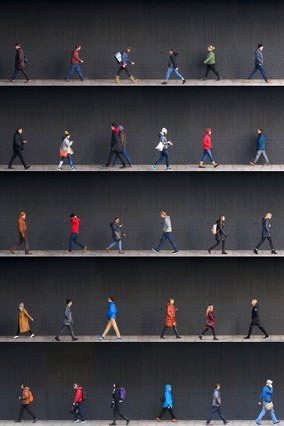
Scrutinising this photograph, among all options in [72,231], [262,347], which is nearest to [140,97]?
[72,231]

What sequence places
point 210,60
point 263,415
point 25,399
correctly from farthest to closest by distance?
point 210,60
point 263,415
point 25,399

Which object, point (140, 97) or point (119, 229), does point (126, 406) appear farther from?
point (140, 97)

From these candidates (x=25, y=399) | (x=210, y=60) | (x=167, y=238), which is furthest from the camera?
(x=167, y=238)

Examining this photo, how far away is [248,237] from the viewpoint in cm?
6738

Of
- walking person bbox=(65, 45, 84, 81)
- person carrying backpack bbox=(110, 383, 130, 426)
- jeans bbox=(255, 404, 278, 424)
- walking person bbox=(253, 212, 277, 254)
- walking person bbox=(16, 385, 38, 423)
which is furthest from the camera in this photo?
walking person bbox=(65, 45, 84, 81)

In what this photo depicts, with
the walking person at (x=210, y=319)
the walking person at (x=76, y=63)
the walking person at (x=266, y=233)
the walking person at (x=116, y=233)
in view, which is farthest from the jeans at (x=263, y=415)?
the walking person at (x=76, y=63)

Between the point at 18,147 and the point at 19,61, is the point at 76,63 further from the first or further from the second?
the point at 18,147

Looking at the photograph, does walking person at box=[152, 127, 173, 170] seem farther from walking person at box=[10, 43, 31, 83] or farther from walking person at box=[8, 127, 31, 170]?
walking person at box=[10, 43, 31, 83]

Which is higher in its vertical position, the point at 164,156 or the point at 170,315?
the point at 164,156

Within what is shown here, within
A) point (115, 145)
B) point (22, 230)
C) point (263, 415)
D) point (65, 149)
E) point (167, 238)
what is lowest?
point (263, 415)

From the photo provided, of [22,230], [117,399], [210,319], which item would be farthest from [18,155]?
[117,399]

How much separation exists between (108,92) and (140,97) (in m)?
1.13

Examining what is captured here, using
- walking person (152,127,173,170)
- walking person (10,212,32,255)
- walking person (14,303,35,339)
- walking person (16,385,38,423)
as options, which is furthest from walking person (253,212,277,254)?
walking person (16,385,38,423)

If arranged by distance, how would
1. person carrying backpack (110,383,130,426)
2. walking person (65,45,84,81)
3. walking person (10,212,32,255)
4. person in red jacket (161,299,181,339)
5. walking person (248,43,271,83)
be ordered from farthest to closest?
walking person (248,43,271,83)
walking person (65,45,84,81)
walking person (10,212,32,255)
person in red jacket (161,299,181,339)
person carrying backpack (110,383,130,426)
